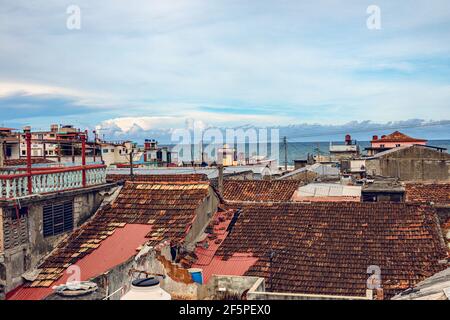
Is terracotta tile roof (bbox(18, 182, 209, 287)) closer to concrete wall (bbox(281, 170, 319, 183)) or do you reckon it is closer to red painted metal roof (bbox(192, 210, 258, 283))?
red painted metal roof (bbox(192, 210, 258, 283))

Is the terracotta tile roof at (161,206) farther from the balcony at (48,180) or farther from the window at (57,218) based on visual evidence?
the window at (57,218)

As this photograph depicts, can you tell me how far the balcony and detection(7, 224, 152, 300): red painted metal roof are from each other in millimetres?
2328

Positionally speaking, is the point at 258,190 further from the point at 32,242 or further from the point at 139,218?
the point at 32,242

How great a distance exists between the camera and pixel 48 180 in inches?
623

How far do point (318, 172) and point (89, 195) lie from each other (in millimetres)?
27873

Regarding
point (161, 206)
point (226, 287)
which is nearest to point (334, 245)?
point (226, 287)

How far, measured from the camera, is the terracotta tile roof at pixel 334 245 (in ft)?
49.7

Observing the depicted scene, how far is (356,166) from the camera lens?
139 ft

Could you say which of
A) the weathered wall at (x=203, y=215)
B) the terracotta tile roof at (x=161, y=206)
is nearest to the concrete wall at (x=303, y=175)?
the weathered wall at (x=203, y=215)

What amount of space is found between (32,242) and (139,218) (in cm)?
396

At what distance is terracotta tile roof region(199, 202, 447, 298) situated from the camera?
15141mm

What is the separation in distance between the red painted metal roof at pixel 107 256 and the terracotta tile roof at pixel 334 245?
8.79 ft

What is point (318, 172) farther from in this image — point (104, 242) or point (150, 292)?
point (150, 292)
